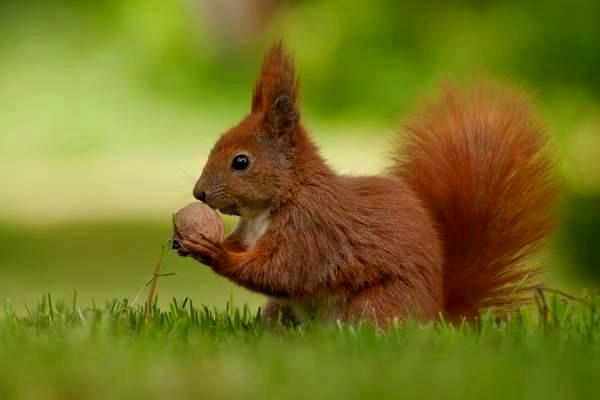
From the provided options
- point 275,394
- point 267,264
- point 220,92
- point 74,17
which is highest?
point 74,17

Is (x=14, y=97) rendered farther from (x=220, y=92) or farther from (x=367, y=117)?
(x=367, y=117)

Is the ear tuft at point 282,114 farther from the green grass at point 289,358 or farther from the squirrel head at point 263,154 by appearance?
the green grass at point 289,358

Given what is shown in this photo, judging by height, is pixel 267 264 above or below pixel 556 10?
below

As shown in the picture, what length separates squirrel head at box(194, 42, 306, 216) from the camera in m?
3.88

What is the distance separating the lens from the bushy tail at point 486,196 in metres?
4.14

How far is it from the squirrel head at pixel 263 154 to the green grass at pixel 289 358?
1.09 feet

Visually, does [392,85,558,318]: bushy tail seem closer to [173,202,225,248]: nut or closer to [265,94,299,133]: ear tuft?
[265,94,299,133]: ear tuft

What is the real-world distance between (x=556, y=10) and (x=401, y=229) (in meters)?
6.78

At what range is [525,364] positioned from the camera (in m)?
3.08

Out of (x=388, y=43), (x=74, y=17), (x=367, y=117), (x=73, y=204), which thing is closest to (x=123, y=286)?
(x=73, y=204)

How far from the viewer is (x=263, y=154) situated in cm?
393

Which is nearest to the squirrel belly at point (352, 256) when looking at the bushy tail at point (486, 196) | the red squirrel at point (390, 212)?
the red squirrel at point (390, 212)

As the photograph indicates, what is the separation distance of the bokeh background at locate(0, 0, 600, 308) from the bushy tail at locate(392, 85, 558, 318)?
3578mm

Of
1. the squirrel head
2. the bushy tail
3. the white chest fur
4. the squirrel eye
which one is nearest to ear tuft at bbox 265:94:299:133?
the squirrel head
